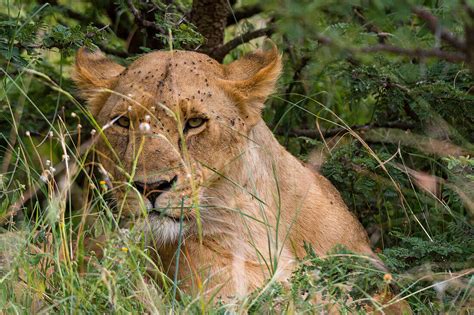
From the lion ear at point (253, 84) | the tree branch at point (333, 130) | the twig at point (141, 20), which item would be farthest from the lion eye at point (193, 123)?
the tree branch at point (333, 130)

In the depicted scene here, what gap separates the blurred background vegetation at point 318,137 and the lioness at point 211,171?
0.58ft

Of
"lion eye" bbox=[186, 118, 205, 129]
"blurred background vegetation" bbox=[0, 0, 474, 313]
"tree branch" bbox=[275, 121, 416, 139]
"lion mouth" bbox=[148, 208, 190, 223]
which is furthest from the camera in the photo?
"tree branch" bbox=[275, 121, 416, 139]

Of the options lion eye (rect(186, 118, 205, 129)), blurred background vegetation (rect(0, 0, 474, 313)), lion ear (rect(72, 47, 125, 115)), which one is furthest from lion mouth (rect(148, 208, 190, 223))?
lion ear (rect(72, 47, 125, 115))

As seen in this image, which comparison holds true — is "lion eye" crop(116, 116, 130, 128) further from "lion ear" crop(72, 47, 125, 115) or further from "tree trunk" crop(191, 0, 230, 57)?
"tree trunk" crop(191, 0, 230, 57)

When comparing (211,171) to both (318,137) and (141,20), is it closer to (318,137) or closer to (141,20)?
(141,20)

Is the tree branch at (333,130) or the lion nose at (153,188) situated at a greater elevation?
the lion nose at (153,188)

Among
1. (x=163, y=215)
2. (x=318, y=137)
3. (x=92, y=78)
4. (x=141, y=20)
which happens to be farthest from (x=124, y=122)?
(x=318, y=137)

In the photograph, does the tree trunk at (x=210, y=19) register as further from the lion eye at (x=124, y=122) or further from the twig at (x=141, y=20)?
the lion eye at (x=124, y=122)

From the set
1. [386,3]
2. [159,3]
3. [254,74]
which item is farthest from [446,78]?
[386,3]

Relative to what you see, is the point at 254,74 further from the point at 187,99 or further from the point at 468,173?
the point at 468,173

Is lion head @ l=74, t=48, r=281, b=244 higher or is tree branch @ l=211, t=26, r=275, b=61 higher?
lion head @ l=74, t=48, r=281, b=244

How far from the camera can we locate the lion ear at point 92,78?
13.6 ft

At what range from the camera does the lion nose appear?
343cm

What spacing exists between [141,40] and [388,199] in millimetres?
2103
